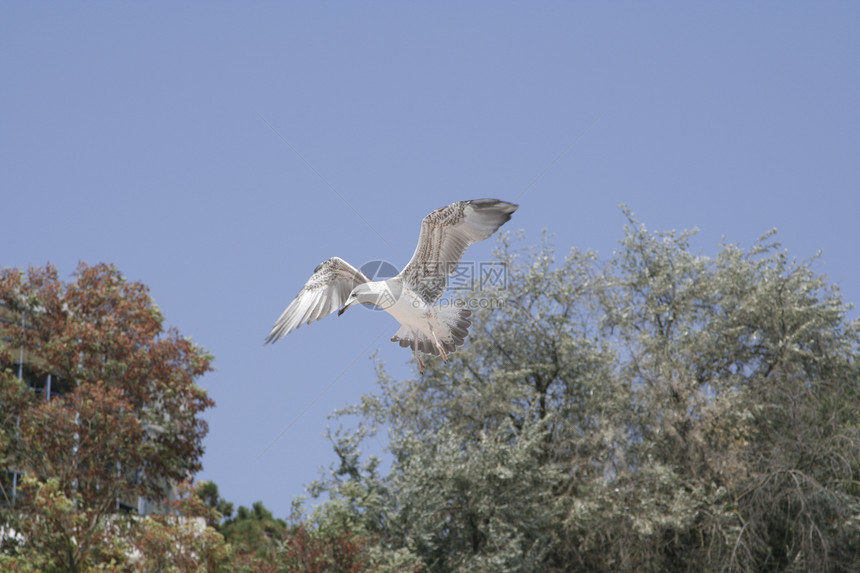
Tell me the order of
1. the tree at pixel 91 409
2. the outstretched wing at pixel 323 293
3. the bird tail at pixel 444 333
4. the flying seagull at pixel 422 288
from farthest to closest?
the tree at pixel 91 409 → the bird tail at pixel 444 333 → the outstretched wing at pixel 323 293 → the flying seagull at pixel 422 288

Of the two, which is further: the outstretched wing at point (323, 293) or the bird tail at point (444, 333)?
the bird tail at point (444, 333)

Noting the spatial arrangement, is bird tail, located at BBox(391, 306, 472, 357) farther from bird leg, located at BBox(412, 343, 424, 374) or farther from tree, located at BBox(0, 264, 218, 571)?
tree, located at BBox(0, 264, 218, 571)

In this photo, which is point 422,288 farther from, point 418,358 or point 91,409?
point 91,409

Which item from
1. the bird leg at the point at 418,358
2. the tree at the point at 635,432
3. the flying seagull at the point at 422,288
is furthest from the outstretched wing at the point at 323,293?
the tree at the point at 635,432

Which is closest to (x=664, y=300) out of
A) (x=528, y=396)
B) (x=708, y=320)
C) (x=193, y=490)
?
(x=708, y=320)

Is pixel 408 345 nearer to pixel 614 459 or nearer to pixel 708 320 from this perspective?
pixel 614 459

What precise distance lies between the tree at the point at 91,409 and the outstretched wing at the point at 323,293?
5.34 meters

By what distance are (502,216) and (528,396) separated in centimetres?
968

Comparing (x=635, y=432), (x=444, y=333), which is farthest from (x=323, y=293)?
(x=635, y=432)

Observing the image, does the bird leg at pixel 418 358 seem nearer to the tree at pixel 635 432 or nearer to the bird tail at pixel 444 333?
the bird tail at pixel 444 333

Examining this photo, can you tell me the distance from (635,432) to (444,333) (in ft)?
27.0

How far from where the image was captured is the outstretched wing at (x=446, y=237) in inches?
460

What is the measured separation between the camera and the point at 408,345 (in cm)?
1299

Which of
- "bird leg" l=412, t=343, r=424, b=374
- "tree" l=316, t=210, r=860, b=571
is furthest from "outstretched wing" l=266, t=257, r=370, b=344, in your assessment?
"tree" l=316, t=210, r=860, b=571
